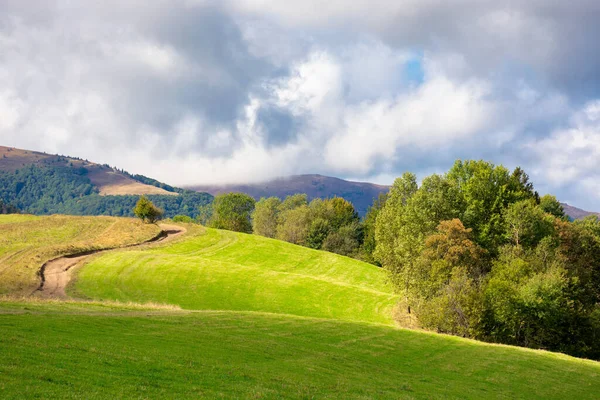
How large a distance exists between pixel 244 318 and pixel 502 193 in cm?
4672

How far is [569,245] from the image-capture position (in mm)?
72750

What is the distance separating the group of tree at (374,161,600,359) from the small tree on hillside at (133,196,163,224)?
53483mm

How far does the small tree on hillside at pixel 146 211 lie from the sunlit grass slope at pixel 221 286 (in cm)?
1581

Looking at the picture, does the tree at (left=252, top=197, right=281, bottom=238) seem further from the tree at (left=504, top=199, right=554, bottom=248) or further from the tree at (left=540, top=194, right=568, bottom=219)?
the tree at (left=504, top=199, right=554, bottom=248)

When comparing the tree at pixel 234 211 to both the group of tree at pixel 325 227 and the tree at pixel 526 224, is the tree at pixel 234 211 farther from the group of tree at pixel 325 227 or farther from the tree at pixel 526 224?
the tree at pixel 526 224

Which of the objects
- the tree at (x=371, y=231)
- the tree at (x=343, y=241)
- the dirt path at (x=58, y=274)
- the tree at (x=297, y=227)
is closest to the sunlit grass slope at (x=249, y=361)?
the dirt path at (x=58, y=274)

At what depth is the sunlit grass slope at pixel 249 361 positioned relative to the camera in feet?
58.5

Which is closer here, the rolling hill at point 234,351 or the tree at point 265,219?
the rolling hill at point 234,351

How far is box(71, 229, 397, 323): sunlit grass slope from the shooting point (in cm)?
6475

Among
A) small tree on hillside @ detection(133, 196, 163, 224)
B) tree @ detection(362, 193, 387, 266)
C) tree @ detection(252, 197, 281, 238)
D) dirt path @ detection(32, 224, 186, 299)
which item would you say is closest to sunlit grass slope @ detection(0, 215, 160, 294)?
dirt path @ detection(32, 224, 186, 299)

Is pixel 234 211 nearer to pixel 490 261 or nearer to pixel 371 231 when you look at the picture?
pixel 371 231

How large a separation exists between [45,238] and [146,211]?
71.3 ft

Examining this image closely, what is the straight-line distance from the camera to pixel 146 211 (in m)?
103

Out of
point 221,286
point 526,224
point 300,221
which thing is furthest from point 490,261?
point 300,221
